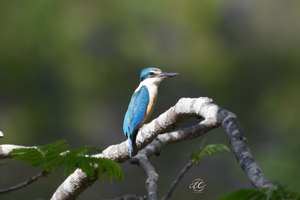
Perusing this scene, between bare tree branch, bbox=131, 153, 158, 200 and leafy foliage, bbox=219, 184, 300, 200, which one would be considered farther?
bare tree branch, bbox=131, 153, 158, 200

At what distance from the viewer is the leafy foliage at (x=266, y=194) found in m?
0.34

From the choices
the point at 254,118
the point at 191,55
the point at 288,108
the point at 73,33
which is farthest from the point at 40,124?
the point at 288,108

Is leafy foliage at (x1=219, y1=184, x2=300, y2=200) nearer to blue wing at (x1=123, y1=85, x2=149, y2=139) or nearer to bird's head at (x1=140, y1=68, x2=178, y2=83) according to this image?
blue wing at (x1=123, y1=85, x2=149, y2=139)

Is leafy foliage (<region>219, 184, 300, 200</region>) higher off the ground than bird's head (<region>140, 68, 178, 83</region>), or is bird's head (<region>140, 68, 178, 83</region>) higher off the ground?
bird's head (<region>140, 68, 178, 83</region>)

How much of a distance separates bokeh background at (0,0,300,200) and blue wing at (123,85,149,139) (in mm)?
1880

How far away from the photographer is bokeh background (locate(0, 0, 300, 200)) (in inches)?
135

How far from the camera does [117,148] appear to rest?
3.33 feet

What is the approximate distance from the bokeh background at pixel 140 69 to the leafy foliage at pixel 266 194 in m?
2.94

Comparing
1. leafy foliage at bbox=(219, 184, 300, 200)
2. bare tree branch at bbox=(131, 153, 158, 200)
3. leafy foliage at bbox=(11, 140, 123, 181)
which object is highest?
leafy foliage at bbox=(11, 140, 123, 181)

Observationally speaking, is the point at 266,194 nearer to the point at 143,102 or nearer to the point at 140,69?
the point at 143,102

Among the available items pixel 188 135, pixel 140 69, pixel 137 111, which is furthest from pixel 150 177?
pixel 140 69

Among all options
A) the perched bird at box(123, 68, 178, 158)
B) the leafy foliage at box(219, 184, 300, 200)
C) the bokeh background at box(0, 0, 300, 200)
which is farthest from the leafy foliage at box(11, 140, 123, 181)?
the bokeh background at box(0, 0, 300, 200)

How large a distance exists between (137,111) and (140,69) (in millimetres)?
2342

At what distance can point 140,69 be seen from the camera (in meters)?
3.68
